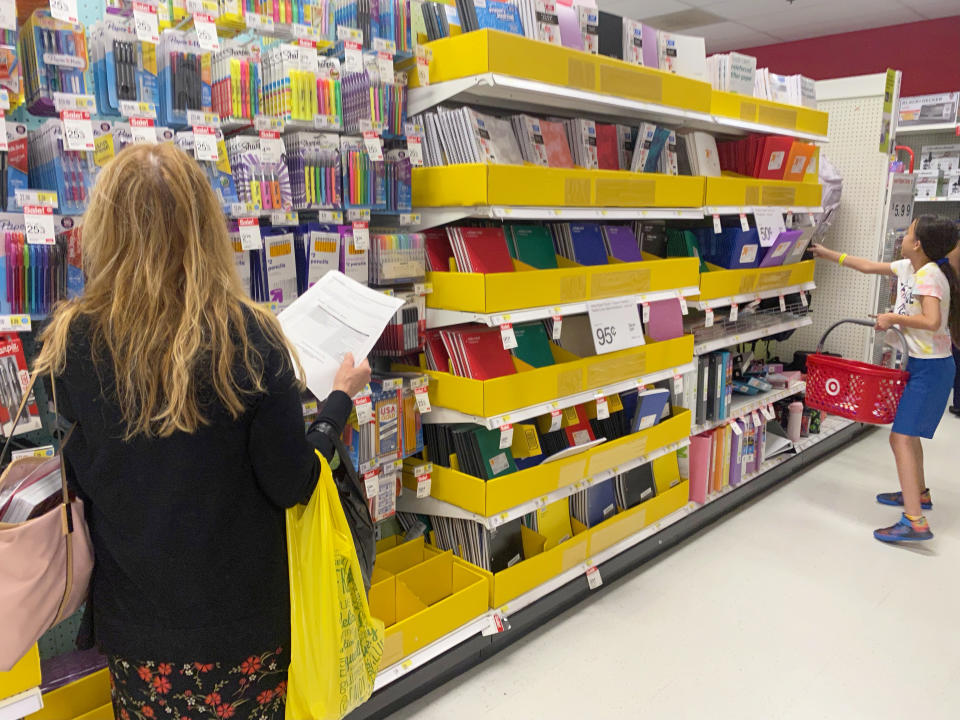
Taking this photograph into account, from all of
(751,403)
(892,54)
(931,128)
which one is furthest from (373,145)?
(892,54)

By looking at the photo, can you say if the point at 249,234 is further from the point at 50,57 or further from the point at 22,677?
the point at 22,677

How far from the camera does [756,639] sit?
2984 millimetres

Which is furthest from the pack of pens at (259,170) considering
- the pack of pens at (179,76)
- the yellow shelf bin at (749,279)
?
the yellow shelf bin at (749,279)

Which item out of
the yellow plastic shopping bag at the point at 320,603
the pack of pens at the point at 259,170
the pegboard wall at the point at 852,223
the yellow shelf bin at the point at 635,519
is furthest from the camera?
the pegboard wall at the point at 852,223

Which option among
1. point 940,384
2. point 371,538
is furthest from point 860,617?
point 371,538

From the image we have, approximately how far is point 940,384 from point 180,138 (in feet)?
12.3

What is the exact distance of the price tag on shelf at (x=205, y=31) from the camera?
6.74ft

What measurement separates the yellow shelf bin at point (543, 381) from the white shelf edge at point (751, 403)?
0.71 metres

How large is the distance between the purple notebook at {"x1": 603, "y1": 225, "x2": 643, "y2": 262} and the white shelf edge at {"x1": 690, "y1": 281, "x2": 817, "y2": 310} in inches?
21.8

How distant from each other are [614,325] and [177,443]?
7.04 feet

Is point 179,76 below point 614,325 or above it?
above

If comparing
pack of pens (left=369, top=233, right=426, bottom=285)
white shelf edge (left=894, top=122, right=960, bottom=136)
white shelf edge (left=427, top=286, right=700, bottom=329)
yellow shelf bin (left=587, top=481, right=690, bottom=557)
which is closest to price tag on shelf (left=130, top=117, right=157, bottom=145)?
pack of pens (left=369, top=233, right=426, bottom=285)

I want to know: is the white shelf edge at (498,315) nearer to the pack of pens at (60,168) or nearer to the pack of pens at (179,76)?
the pack of pens at (179,76)

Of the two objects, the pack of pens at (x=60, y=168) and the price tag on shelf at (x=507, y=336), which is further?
the price tag on shelf at (x=507, y=336)
